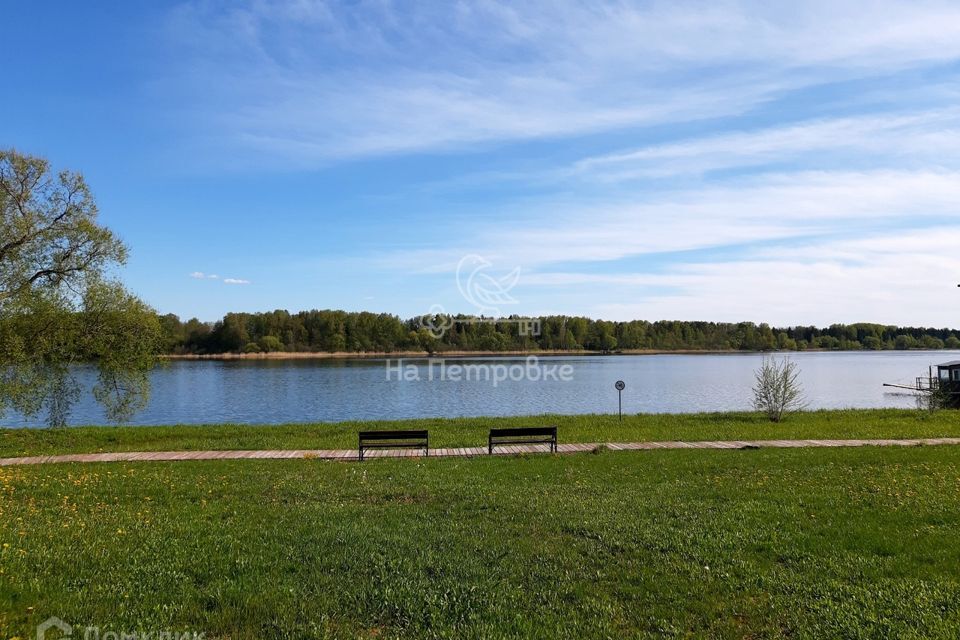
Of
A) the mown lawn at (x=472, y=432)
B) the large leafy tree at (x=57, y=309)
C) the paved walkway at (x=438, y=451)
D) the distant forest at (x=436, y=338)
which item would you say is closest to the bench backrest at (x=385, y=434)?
the paved walkway at (x=438, y=451)

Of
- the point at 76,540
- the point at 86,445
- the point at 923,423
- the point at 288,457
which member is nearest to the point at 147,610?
the point at 76,540

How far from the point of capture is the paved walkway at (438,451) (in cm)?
1546

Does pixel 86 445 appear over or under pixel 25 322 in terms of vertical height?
under

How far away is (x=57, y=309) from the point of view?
22.1 metres

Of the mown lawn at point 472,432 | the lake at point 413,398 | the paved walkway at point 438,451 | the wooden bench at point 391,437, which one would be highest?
the wooden bench at point 391,437

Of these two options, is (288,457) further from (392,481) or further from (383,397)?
(383,397)

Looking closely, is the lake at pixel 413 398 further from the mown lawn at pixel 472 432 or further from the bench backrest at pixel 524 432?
the bench backrest at pixel 524 432

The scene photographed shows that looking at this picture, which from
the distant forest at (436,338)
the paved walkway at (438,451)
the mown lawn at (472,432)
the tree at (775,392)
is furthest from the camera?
the distant forest at (436,338)

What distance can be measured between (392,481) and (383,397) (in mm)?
30752

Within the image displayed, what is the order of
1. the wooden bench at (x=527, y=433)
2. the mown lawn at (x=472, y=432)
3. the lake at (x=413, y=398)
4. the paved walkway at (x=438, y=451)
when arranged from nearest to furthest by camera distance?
1. the paved walkway at (x=438, y=451)
2. the wooden bench at (x=527, y=433)
3. the mown lawn at (x=472, y=432)
4. the lake at (x=413, y=398)

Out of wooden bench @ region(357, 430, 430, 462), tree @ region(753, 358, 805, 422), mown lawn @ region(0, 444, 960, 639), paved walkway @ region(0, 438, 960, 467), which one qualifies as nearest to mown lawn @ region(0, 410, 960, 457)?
tree @ region(753, 358, 805, 422)

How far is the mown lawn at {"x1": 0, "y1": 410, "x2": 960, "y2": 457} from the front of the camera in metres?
18.4

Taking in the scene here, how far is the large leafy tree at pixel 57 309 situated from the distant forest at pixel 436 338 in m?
78.6

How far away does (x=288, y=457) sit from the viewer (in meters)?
15.4
